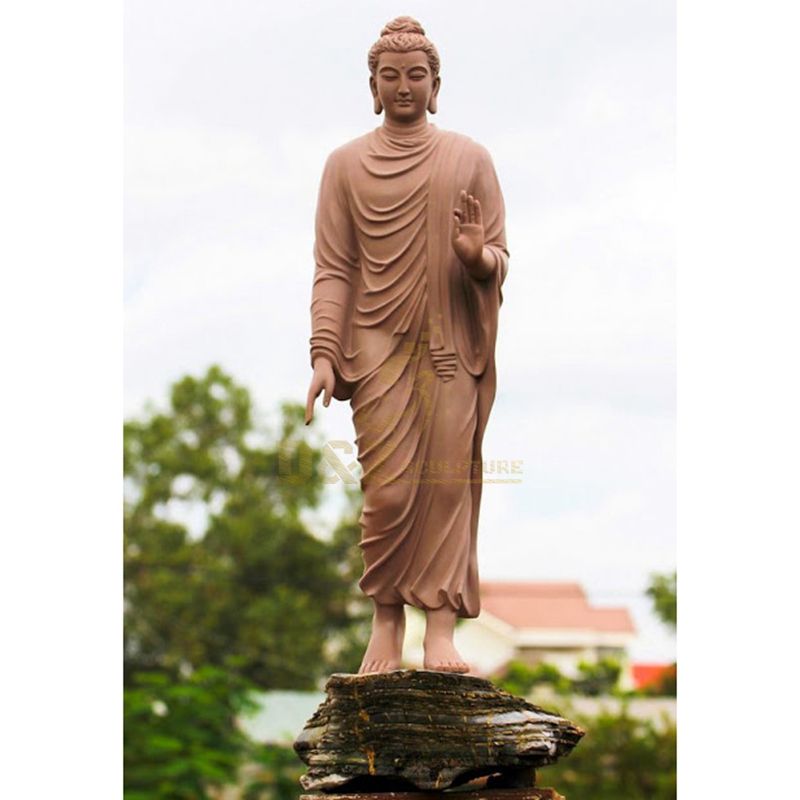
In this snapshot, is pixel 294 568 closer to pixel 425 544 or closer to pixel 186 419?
pixel 186 419

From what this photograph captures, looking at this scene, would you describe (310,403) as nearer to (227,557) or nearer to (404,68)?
(404,68)

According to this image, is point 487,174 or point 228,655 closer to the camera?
point 487,174

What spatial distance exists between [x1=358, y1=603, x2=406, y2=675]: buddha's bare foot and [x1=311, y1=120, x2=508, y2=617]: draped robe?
12cm

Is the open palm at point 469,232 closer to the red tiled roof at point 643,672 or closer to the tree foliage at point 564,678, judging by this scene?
the tree foliage at point 564,678

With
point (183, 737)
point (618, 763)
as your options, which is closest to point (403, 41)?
point (183, 737)

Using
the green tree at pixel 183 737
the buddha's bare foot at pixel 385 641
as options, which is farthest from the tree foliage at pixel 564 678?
the buddha's bare foot at pixel 385 641

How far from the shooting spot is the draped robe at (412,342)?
423 inches

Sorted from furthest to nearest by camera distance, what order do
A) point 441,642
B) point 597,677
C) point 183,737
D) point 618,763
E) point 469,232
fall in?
point 597,677 → point 618,763 → point 183,737 → point 441,642 → point 469,232

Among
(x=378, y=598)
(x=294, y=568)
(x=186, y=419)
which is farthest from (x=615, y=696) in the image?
(x=378, y=598)

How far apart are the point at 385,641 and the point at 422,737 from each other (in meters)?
0.82

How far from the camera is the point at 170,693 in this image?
2380cm

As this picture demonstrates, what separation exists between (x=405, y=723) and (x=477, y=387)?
223 centimetres

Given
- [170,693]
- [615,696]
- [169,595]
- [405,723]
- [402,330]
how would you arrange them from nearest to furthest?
[405,723] → [402,330] → [170,693] → [615,696] → [169,595]

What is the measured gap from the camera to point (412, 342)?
35.7 feet
